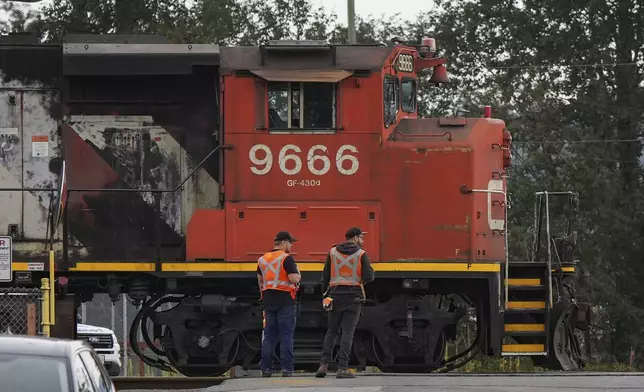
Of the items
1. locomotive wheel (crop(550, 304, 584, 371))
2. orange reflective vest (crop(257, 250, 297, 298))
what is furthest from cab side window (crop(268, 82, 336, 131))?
locomotive wheel (crop(550, 304, 584, 371))

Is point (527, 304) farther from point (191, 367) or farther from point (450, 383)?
point (191, 367)

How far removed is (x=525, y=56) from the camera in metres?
40.2

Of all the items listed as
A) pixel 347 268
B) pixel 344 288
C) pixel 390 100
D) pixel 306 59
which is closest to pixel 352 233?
pixel 347 268

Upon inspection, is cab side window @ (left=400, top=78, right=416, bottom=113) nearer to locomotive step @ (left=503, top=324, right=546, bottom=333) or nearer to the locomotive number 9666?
the locomotive number 9666

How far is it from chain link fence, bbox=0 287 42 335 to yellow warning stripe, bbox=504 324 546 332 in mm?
5812

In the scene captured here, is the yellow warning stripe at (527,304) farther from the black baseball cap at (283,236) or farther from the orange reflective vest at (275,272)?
the black baseball cap at (283,236)

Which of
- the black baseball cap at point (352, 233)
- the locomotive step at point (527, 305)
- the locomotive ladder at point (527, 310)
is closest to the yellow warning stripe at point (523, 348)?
the locomotive ladder at point (527, 310)

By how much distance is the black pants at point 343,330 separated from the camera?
15984 mm

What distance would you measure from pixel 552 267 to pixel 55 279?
21.2 feet

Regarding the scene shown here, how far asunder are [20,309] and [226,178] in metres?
2.98

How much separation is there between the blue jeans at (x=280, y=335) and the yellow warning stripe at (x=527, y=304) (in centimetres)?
314

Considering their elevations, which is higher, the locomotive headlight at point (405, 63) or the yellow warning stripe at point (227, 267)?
the locomotive headlight at point (405, 63)

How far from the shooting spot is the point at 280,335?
1622cm

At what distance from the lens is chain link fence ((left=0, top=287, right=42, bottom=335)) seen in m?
16.6
